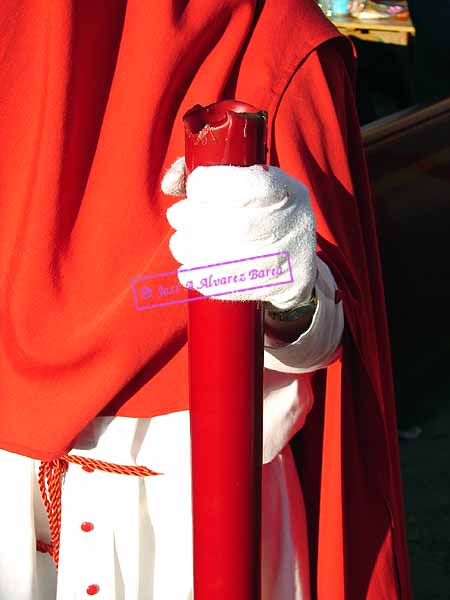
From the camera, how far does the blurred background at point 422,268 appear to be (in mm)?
2693

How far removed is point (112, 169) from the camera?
1201 mm

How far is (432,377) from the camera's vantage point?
3.24m

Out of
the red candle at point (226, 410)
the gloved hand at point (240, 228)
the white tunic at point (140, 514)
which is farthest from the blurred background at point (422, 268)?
the gloved hand at point (240, 228)

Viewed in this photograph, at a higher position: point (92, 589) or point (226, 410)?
point (226, 410)

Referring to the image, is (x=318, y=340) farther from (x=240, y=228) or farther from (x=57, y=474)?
(x=57, y=474)

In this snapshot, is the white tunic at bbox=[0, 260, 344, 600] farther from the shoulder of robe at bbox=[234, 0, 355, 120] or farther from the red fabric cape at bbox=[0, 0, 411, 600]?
the shoulder of robe at bbox=[234, 0, 355, 120]

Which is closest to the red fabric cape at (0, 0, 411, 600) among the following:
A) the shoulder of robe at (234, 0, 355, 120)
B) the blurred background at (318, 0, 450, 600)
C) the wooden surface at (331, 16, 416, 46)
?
the shoulder of robe at (234, 0, 355, 120)

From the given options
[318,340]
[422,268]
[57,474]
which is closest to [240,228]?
[318,340]

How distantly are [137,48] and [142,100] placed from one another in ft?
0.26

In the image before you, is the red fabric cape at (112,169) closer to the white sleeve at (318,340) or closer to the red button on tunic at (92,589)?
the white sleeve at (318,340)

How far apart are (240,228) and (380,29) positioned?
3.08 m

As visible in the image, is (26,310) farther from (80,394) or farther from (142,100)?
(142,100)

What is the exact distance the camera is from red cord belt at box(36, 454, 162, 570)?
1298 millimetres

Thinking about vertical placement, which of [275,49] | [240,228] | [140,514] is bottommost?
[140,514]
